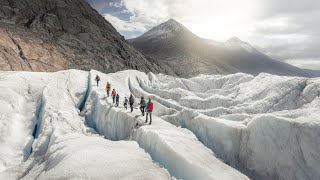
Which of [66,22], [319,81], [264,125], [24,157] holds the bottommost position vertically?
[24,157]

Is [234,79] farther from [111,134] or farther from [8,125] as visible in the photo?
[8,125]

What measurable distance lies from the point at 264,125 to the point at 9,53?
52257 millimetres

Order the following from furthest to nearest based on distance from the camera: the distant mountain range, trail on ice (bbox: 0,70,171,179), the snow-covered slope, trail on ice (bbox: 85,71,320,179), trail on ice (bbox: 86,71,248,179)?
the distant mountain range → trail on ice (bbox: 85,71,320,179) → the snow-covered slope → trail on ice (bbox: 86,71,248,179) → trail on ice (bbox: 0,70,171,179)

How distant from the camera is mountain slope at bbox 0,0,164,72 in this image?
59.7m

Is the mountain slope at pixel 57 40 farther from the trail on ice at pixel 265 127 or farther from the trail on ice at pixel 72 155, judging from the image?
the trail on ice at pixel 265 127

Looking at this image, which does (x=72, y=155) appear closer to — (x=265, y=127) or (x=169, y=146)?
(x=169, y=146)

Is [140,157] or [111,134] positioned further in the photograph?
[111,134]

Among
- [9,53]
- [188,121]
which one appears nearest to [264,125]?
[188,121]

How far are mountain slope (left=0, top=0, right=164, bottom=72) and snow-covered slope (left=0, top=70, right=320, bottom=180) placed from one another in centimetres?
2513

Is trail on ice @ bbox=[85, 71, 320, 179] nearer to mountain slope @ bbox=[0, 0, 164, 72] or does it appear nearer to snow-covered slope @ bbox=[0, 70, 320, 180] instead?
snow-covered slope @ bbox=[0, 70, 320, 180]

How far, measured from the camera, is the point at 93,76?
133 ft

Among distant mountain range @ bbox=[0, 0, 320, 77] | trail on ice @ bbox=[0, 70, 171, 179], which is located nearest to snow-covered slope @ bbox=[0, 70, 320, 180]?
trail on ice @ bbox=[0, 70, 171, 179]

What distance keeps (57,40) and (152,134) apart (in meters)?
64.4

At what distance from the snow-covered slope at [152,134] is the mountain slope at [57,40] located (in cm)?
2513
